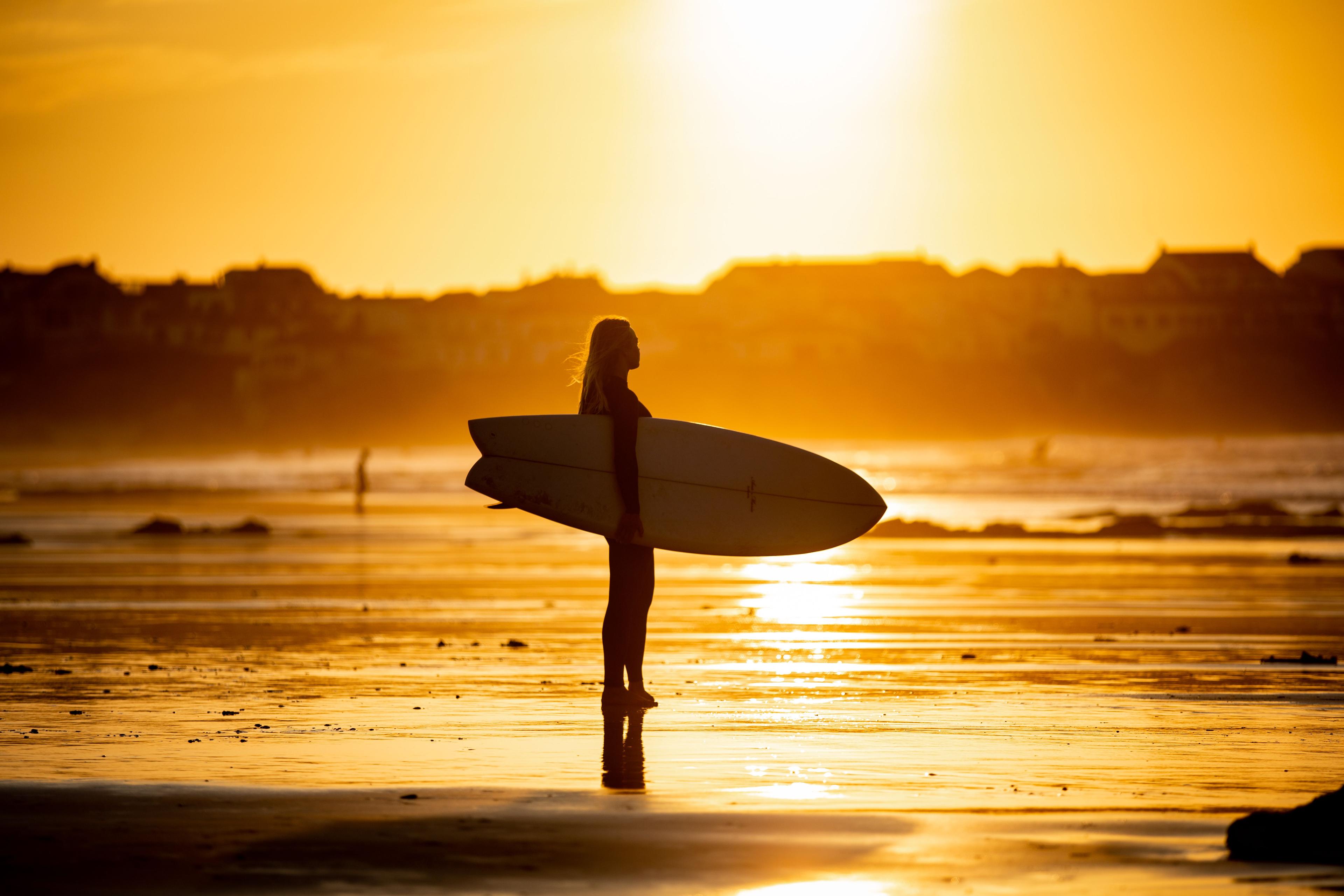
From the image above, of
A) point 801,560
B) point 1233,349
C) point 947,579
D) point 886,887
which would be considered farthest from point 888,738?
point 1233,349

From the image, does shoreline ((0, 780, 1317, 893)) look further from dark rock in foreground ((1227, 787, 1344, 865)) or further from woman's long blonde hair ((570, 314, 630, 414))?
woman's long blonde hair ((570, 314, 630, 414))

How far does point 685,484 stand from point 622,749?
2.75 metres

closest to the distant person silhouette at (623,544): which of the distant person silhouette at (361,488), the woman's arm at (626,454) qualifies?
the woman's arm at (626,454)

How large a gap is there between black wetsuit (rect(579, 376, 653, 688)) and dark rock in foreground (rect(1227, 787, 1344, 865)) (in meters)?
3.74

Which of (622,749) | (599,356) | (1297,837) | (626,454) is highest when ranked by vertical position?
(599,356)

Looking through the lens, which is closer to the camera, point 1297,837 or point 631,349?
point 1297,837

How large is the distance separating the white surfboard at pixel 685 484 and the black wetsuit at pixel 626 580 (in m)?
0.32

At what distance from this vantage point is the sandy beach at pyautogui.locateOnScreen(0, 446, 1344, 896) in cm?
463

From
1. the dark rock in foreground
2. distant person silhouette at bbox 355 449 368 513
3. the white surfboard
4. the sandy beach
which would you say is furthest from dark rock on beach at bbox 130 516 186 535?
the dark rock in foreground

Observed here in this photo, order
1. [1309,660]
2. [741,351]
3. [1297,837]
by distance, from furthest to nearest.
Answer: [741,351] < [1309,660] < [1297,837]

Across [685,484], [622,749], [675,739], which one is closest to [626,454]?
[685,484]

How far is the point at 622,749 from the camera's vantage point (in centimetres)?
661

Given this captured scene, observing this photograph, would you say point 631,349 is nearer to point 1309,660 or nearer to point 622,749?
point 622,749

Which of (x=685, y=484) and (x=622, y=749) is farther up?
(x=685, y=484)
